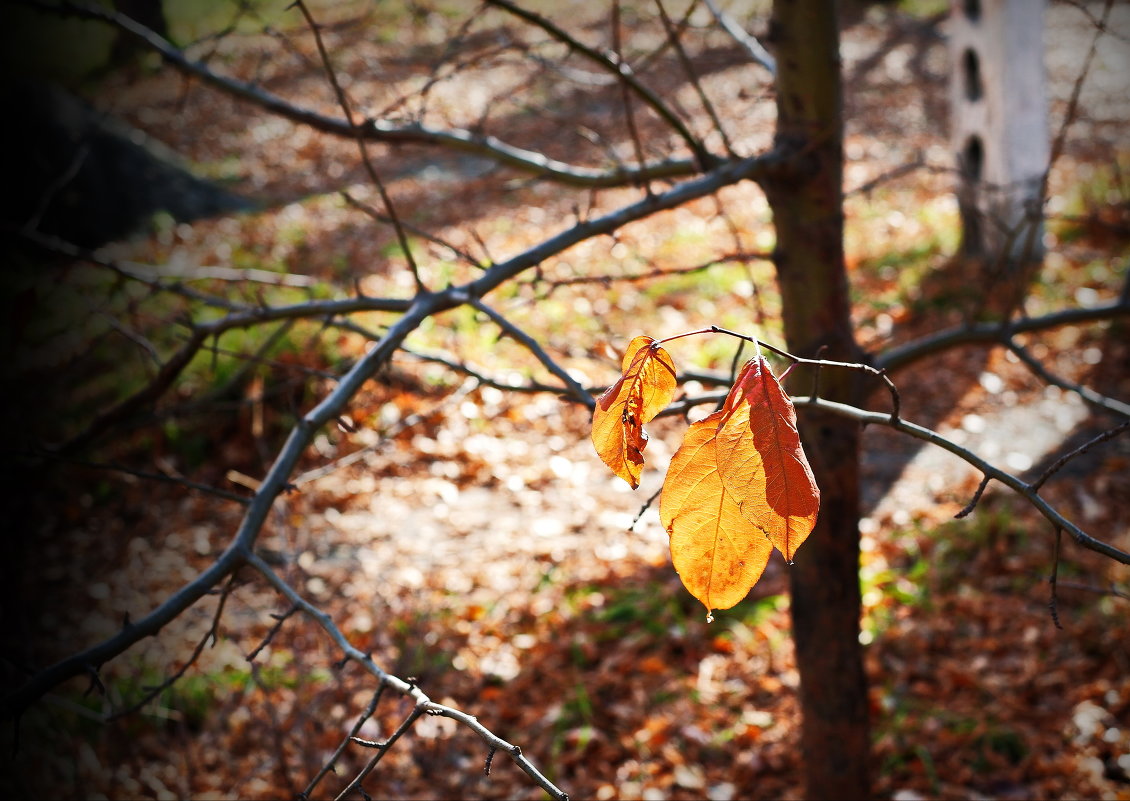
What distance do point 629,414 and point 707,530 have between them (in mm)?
130

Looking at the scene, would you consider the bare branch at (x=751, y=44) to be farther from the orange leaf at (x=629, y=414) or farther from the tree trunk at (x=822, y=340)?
the orange leaf at (x=629, y=414)

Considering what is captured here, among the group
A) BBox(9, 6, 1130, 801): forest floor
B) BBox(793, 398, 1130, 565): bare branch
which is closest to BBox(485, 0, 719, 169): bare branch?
BBox(9, 6, 1130, 801): forest floor

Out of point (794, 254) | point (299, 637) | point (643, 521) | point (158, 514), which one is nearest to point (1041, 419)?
point (643, 521)

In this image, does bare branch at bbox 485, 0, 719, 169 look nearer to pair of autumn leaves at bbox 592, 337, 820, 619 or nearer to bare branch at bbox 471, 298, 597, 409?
bare branch at bbox 471, 298, 597, 409

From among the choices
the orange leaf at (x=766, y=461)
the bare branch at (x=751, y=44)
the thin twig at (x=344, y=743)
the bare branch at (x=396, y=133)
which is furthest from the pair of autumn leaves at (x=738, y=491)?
the bare branch at (x=751, y=44)

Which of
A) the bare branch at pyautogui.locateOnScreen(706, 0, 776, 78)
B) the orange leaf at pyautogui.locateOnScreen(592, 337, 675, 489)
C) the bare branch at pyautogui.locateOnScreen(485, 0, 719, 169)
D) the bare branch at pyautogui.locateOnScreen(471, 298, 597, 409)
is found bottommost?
the orange leaf at pyautogui.locateOnScreen(592, 337, 675, 489)

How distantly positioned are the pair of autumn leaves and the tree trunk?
36.4 inches

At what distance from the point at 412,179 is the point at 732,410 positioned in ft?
28.1

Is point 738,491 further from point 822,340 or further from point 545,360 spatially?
point 822,340

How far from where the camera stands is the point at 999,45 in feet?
17.6

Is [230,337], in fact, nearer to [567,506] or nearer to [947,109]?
[567,506]

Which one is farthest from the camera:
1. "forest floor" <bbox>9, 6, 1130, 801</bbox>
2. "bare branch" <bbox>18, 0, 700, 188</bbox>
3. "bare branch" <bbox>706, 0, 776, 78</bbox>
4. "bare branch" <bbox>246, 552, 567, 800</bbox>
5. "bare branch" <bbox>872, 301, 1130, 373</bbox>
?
"forest floor" <bbox>9, 6, 1130, 801</bbox>

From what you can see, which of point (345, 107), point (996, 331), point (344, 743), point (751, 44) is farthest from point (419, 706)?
point (751, 44)

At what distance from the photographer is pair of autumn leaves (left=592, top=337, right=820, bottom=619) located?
65 centimetres
